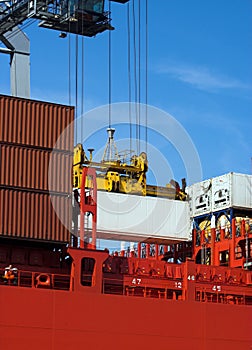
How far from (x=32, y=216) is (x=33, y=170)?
1.67 metres

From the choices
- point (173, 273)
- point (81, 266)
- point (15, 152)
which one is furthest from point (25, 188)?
point (173, 273)

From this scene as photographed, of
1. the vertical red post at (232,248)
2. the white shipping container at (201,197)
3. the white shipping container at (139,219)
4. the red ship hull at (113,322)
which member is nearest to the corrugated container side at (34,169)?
the red ship hull at (113,322)

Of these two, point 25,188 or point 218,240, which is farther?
point 218,240

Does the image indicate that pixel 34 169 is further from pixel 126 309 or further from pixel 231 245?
pixel 231 245

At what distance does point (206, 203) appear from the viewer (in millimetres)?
45875

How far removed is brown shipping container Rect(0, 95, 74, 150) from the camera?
29719 mm

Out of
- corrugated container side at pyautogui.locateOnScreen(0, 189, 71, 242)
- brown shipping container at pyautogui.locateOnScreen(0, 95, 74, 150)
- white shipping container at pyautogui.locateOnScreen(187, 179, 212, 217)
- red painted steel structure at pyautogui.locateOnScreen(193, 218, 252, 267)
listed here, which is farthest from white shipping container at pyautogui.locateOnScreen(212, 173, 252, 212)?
corrugated container side at pyautogui.locateOnScreen(0, 189, 71, 242)

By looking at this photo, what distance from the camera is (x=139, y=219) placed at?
37812 millimetres

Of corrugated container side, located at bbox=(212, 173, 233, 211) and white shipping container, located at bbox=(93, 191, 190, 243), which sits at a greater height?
corrugated container side, located at bbox=(212, 173, 233, 211)

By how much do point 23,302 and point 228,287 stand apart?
913cm

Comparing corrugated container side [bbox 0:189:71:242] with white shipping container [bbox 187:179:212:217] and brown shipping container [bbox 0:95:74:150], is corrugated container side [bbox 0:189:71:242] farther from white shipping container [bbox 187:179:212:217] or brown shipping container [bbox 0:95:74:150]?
white shipping container [bbox 187:179:212:217]

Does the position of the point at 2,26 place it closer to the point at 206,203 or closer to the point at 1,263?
the point at 1,263

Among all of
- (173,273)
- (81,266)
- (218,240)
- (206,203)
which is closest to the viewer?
(81,266)

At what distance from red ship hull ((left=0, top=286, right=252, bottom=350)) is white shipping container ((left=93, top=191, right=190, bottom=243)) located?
6.37 metres
